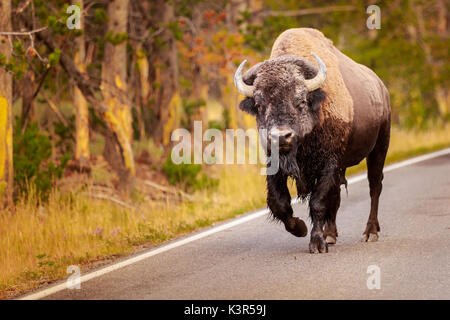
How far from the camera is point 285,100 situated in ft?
26.4

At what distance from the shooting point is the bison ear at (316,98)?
8.28m

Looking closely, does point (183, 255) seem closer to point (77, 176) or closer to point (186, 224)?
point (186, 224)

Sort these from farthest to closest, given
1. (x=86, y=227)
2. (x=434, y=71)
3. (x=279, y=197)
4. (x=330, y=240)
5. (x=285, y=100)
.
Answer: (x=434, y=71), (x=86, y=227), (x=330, y=240), (x=279, y=197), (x=285, y=100)

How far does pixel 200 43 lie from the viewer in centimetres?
2006

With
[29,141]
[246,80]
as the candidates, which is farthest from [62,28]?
[246,80]

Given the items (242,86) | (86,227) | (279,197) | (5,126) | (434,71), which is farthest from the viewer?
(434,71)

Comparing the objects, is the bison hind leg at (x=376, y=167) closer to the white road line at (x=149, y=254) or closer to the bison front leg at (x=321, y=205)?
the bison front leg at (x=321, y=205)

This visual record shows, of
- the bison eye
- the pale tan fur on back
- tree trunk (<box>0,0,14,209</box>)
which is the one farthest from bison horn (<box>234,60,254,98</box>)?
tree trunk (<box>0,0,14,209</box>)

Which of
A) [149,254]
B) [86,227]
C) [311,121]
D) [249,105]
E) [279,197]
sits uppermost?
[249,105]

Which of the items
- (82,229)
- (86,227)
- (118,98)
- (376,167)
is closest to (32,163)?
(118,98)

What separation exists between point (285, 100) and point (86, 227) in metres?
4.46

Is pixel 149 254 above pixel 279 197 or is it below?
below

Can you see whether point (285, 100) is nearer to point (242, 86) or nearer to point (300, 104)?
point (300, 104)
